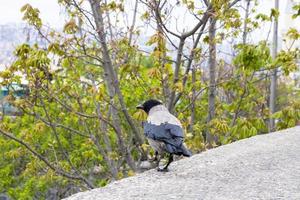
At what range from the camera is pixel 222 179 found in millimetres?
5559

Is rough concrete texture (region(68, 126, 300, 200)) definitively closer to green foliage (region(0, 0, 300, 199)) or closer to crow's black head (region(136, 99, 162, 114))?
crow's black head (region(136, 99, 162, 114))

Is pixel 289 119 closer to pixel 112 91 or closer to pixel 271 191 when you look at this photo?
pixel 112 91

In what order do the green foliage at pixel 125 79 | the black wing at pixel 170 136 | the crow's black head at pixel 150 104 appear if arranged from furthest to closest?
the green foliage at pixel 125 79
the crow's black head at pixel 150 104
the black wing at pixel 170 136

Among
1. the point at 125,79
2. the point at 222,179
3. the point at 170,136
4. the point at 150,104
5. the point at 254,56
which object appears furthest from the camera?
the point at 125,79

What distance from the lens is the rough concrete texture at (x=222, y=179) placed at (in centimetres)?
491

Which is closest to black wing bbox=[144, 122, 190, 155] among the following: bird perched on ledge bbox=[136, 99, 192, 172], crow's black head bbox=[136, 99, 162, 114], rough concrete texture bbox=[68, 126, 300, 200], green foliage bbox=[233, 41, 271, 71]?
bird perched on ledge bbox=[136, 99, 192, 172]

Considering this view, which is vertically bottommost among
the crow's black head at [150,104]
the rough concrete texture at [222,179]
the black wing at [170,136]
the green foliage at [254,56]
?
the rough concrete texture at [222,179]

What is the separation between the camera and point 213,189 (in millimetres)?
5117

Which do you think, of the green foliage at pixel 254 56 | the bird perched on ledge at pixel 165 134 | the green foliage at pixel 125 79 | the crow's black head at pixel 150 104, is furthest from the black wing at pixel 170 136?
the green foliage at pixel 254 56

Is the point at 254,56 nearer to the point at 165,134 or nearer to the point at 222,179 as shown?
the point at 222,179

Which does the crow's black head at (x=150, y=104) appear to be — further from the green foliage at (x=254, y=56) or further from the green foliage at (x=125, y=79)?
the green foliage at (x=254, y=56)

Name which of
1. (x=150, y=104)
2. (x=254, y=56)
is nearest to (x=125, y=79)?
(x=254, y=56)

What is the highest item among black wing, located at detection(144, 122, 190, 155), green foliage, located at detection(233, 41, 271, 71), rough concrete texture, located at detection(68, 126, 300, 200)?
green foliage, located at detection(233, 41, 271, 71)

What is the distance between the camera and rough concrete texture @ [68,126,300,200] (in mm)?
4910
